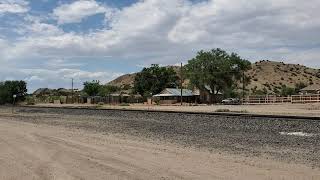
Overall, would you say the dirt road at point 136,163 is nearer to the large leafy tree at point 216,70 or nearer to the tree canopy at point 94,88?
the large leafy tree at point 216,70

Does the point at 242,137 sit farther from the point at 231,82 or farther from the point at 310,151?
the point at 231,82

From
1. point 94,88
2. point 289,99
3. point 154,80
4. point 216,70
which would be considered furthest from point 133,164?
point 94,88

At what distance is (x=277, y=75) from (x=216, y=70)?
199ft

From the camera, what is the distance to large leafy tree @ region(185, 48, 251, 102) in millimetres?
104750

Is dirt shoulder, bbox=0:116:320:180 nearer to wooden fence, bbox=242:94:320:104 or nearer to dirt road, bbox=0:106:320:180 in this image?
dirt road, bbox=0:106:320:180

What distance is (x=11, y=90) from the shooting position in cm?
14100

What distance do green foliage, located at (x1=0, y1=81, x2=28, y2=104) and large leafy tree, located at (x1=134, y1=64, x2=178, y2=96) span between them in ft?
121

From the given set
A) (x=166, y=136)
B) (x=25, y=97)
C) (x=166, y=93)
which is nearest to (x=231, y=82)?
(x=166, y=93)

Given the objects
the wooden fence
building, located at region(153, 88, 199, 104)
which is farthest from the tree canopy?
the wooden fence

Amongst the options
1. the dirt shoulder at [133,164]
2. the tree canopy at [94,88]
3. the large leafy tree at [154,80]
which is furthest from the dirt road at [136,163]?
the tree canopy at [94,88]

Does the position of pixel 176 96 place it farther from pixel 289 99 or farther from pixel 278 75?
pixel 278 75

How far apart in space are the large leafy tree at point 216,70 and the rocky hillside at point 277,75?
38089 millimetres

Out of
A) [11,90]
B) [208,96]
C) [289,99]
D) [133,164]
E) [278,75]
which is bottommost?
[133,164]

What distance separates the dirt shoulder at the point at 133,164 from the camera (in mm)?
11344
